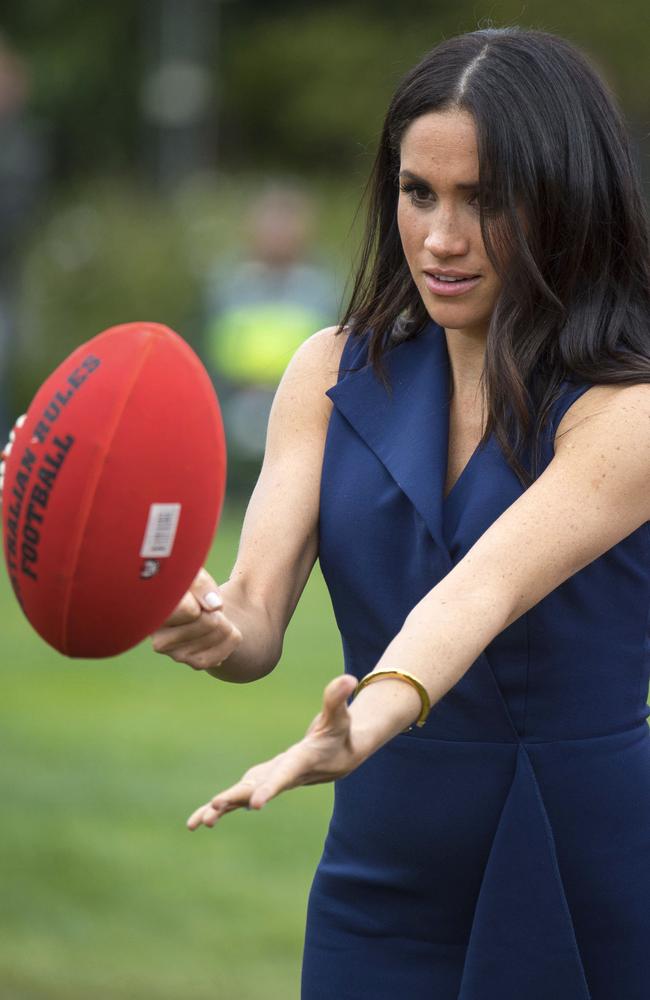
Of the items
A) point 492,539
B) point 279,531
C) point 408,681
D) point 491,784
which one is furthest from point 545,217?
point 491,784

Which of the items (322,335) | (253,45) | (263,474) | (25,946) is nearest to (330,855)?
(263,474)

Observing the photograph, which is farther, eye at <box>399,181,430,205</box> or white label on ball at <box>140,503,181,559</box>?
eye at <box>399,181,430,205</box>

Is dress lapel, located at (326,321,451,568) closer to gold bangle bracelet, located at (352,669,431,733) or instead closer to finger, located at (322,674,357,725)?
gold bangle bracelet, located at (352,669,431,733)

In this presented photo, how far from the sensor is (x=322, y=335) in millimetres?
3553

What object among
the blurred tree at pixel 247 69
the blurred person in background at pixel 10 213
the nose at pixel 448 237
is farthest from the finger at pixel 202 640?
the blurred tree at pixel 247 69

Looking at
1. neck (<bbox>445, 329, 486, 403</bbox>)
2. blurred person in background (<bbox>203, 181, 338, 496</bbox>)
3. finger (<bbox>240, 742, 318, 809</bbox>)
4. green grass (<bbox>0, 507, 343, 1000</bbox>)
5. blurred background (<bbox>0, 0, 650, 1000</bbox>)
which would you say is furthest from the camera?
blurred person in background (<bbox>203, 181, 338, 496</bbox>)

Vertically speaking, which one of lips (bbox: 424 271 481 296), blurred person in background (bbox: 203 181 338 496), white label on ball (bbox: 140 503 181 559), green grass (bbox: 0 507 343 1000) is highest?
lips (bbox: 424 271 481 296)

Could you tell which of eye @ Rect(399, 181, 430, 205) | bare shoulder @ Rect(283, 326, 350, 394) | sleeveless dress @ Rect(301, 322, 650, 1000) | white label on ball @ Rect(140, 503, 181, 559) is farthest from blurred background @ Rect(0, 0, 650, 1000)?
white label on ball @ Rect(140, 503, 181, 559)

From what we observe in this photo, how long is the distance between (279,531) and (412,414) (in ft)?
0.98

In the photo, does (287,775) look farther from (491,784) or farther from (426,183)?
(426,183)

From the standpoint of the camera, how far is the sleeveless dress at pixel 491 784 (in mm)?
3152

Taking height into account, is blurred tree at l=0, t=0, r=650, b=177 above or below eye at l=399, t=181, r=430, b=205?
below

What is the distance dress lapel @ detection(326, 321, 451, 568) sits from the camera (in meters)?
3.19

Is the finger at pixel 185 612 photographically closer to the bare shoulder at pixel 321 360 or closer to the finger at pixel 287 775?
the finger at pixel 287 775
